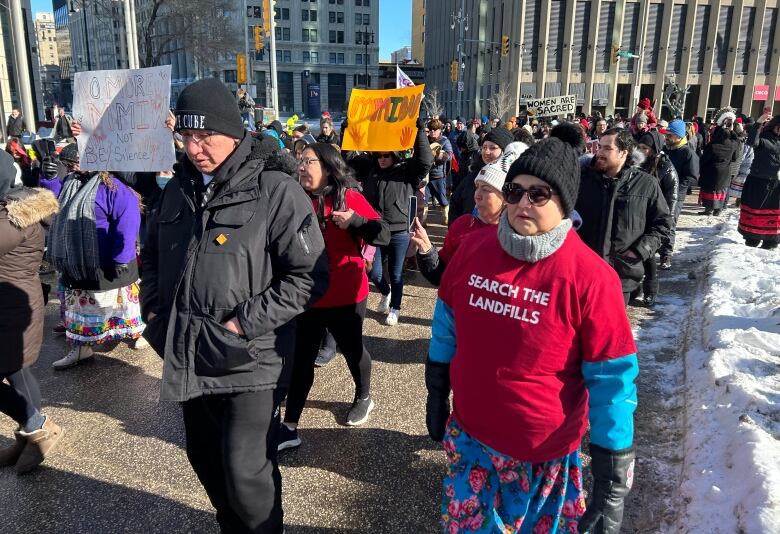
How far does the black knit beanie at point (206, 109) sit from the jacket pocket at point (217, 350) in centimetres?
79

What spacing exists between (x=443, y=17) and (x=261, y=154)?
2939 inches

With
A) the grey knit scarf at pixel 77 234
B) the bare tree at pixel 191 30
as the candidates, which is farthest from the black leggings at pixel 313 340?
the bare tree at pixel 191 30

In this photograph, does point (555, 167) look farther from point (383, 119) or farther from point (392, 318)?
point (392, 318)

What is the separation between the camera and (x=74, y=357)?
488 cm

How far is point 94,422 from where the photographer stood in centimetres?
399

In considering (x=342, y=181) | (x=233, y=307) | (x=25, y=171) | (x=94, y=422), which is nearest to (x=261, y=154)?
(x=233, y=307)

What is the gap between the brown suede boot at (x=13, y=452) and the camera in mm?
3455

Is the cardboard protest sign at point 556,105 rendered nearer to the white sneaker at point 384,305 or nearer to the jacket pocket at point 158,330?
the white sneaker at point 384,305

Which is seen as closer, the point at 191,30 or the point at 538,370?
the point at 538,370

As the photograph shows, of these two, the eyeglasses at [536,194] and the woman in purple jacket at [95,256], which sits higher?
the eyeglasses at [536,194]

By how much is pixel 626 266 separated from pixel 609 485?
9.17ft

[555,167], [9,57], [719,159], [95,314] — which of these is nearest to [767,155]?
[719,159]

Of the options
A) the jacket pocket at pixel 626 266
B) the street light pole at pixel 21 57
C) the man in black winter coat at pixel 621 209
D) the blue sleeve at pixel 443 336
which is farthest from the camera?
the street light pole at pixel 21 57

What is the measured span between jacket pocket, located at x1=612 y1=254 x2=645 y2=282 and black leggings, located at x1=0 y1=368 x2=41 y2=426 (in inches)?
159
